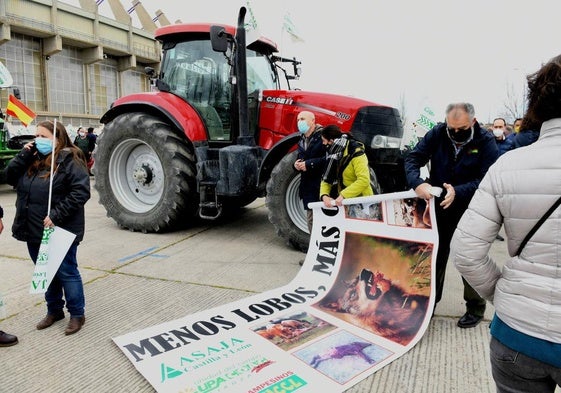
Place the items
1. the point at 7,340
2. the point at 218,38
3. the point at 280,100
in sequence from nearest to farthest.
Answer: the point at 7,340, the point at 218,38, the point at 280,100

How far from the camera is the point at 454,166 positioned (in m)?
3.02

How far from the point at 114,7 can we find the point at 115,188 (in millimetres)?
28012

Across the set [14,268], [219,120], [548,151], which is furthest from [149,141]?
[548,151]

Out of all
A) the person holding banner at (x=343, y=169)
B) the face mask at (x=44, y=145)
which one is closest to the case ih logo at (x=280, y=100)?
the person holding banner at (x=343, y=169)

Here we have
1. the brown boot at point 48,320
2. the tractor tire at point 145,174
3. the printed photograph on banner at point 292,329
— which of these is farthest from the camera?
the tractor tire at point 145,174

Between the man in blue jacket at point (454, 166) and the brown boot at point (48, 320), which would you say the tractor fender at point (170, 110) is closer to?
the brown boot at point (48, 320)

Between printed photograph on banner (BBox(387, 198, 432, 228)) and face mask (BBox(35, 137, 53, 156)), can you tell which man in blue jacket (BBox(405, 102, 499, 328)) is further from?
face mask (BBox(35, 137, 53, 156))

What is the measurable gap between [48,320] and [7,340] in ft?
1.04

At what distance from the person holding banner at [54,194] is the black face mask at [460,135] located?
2588 mm

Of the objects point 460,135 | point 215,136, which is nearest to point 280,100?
point 215,136

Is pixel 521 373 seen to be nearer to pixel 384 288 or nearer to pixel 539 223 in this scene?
pixel 539 223

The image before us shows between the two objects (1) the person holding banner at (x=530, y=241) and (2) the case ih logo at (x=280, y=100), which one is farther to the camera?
(2) the case ih logo at (x=280, y=100)

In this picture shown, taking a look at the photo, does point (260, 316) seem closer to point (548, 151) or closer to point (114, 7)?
point (548, 151)

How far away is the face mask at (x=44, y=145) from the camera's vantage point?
9.83ft
